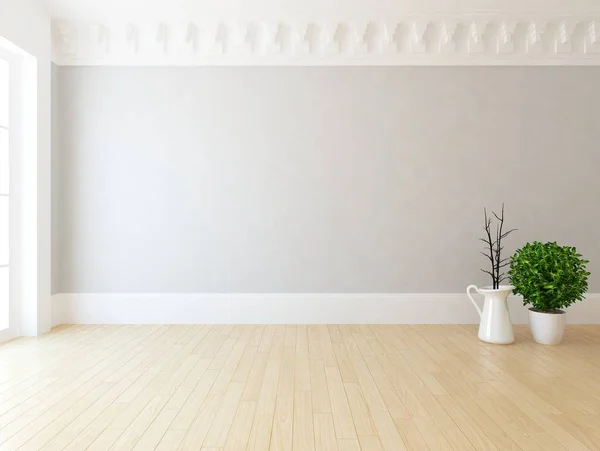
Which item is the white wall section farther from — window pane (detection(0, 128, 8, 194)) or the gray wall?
the gray wall

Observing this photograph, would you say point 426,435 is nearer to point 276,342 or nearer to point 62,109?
point 276,342

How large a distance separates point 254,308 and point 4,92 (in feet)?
8.79

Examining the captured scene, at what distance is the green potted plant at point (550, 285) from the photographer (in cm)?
349

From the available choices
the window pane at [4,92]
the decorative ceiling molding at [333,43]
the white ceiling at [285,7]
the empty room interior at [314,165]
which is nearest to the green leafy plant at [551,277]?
the empty room interior at [314,165]

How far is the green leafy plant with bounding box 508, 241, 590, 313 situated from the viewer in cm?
349

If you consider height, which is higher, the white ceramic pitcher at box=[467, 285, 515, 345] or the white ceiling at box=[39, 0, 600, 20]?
the white ceiling at box=[39, 0, 600, 20]

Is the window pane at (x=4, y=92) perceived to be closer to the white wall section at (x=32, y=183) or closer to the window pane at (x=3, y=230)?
the white wall section at (x=32, y=183)

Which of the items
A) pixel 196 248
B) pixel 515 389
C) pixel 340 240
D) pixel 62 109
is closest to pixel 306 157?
pixel 340 240

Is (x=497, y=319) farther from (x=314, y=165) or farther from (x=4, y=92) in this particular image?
(x=4, y=92)

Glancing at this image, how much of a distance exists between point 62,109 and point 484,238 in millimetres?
3975

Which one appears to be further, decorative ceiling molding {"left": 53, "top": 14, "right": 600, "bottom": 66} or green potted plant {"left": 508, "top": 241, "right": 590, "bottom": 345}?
decorative ceiling molding {"left": 53, "top": 14, "right": 600, "bottom": 66}

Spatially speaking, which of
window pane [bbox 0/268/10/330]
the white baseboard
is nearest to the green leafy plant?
the white baseboard

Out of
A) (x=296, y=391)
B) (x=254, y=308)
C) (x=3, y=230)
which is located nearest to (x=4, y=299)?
(x=3, y=230)

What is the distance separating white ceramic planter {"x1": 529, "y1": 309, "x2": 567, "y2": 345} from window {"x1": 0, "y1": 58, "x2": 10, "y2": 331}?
4.13 meters
